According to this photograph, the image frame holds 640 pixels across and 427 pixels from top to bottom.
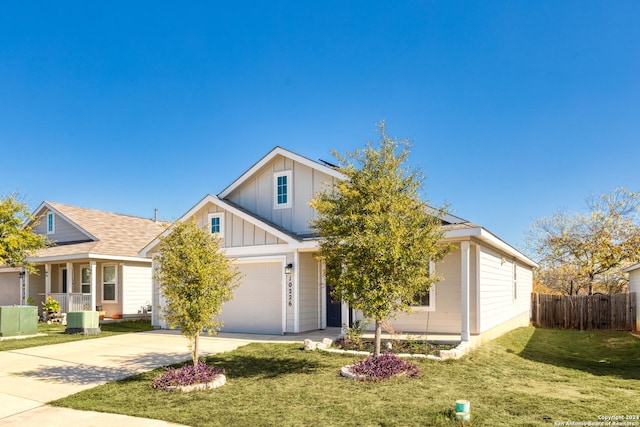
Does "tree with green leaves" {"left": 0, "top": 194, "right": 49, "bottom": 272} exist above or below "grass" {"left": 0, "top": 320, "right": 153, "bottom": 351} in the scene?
above

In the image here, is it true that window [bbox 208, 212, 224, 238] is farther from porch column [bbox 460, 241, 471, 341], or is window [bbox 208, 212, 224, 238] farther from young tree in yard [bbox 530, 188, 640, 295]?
young tree in yard [bbox 530, 188, 640, 295]

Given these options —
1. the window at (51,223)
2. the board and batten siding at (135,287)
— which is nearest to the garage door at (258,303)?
the board and batten siding at (135,287)

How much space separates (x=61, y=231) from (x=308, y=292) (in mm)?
15272

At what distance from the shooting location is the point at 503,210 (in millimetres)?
26531

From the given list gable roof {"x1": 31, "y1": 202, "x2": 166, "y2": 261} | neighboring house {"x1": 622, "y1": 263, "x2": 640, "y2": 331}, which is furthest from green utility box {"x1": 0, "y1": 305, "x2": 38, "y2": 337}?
neighboring house {"x1": 622, "y1": 263, "x2": 640, "y2": 331}

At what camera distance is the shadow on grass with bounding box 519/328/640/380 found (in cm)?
975

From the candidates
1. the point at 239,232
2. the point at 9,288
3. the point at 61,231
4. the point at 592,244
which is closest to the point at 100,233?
the point at 61,231

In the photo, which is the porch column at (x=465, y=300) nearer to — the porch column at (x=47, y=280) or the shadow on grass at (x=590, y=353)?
the shadow on grass at (x=590, y=353)

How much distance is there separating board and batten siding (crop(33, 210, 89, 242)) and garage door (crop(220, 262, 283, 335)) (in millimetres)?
10403

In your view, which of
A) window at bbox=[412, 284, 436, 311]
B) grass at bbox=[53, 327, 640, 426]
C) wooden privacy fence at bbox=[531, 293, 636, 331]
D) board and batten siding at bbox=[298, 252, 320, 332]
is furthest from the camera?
wooden privacy fence at bbox=[531, 293, 636, 331]

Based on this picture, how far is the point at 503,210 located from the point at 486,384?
2064cm

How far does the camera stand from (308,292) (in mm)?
14508

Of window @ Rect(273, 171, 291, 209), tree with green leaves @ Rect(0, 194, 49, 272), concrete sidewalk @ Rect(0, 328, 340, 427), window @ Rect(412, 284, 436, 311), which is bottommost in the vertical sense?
concrete sidewalk @ Rect(0, 328, 340, 427)

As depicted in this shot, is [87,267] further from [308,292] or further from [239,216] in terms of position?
[308,292]
